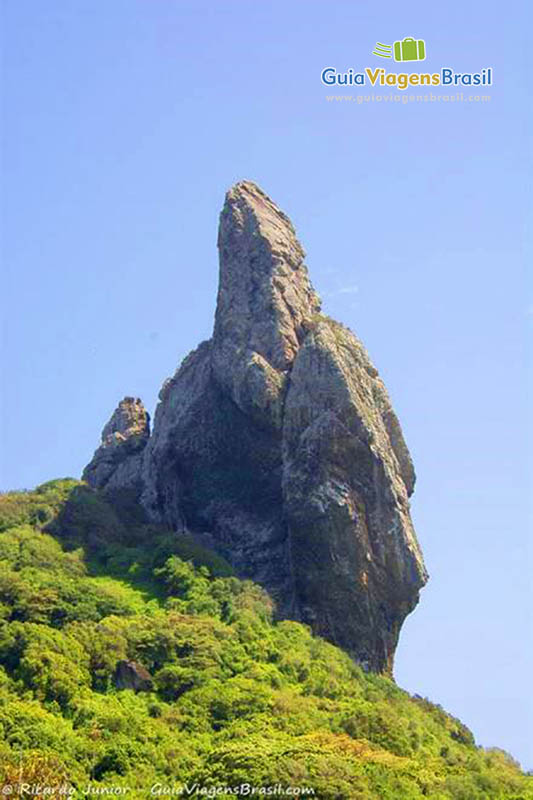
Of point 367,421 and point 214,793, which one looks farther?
point 367,421

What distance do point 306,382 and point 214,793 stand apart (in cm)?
2634

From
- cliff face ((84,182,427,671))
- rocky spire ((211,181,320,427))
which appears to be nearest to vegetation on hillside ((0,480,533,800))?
cliff face ((84,182,427,671))

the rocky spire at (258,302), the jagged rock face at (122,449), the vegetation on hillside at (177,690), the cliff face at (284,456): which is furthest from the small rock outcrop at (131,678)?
the jagged rock face at (122,449)

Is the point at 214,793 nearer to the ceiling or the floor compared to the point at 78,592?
nearer to the floor

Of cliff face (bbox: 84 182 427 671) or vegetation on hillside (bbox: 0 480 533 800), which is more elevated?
cliff face (bbox: 84 182 427 671)

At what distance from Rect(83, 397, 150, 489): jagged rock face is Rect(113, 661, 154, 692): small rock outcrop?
19.3 m

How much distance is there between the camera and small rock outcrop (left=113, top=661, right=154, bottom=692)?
5844 centimetres

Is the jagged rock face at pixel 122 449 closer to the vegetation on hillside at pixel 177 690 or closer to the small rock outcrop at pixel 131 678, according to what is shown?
the vegetation on hillside at pixel 177 690

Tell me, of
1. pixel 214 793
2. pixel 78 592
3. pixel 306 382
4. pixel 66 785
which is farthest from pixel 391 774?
pixel 306 382

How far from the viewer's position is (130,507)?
7538cm

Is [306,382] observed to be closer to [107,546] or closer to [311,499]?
[311,499]

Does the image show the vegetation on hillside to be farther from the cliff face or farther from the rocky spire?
the rocky spire

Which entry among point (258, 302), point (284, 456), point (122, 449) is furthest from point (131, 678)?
point (122, 449)

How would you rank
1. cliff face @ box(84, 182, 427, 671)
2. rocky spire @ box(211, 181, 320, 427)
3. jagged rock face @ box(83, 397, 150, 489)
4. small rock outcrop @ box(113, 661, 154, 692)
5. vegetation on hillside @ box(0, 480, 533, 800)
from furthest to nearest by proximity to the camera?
jagged rock face @ box(83, 397, 150, 489)
rocky spire @ box(211, 181, 320, 427)
cliff face @ box(84, 182, 427, 671)
small rock outcrop @ box(113, 661, 154, 692)
vegetation on hillside @ box(0, 480, 533, 800)
